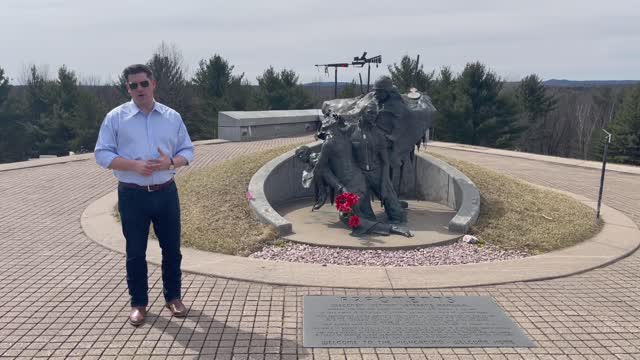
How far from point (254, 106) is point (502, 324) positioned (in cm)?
2969

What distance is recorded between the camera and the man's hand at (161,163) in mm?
3686

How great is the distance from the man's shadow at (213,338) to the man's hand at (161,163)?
1.33 m

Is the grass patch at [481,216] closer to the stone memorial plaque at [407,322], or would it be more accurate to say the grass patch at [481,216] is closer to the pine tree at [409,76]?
the stone memorial plaque at [407,322]

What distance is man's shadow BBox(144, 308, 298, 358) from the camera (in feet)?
12.1

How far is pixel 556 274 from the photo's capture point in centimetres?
536

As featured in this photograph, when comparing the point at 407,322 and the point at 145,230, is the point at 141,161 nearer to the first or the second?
the point at 145,230

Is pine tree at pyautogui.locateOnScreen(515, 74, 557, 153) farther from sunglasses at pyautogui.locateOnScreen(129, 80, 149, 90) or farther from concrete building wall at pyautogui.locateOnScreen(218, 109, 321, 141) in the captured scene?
sunglasses at pyautogui.locateOnScreen(129, 80, 149, 90)

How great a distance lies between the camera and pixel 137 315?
13.5 feet

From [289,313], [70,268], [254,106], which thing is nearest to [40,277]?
[70,268]

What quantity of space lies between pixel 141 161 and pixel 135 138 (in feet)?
0.74

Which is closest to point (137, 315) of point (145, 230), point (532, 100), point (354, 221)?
point (145, 230)

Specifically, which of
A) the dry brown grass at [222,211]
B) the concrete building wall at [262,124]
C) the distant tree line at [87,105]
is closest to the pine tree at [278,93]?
the distant tree line at [87,105]

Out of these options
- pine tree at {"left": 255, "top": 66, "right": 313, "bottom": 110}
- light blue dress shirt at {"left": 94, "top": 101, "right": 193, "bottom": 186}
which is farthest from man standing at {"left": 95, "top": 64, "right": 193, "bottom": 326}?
pine tree at {"left": 255, "top": 66, "right": 313, "bottom": 110}

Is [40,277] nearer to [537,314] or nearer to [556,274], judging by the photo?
[537,314]
